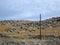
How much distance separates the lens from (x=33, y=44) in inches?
669

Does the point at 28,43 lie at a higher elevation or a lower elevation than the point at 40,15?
lower

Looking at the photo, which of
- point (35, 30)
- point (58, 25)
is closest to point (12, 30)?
point (35, 30)

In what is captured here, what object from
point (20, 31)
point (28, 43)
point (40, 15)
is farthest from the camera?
point (20, 31)

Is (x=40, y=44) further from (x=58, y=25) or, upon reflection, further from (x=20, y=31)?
(x=58, y=25)

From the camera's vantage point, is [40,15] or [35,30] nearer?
[40,15]

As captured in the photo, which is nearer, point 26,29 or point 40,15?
point 40,15

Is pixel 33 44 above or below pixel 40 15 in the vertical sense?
below

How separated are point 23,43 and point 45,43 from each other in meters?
1.74

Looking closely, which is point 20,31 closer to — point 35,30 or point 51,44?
point 35,30

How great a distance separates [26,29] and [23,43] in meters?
15.9

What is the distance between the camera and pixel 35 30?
32062 mm

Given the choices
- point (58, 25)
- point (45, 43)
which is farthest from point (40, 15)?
point (58, 25)

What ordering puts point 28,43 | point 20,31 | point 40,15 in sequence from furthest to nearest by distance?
point 20,31
point 40,15
point 28,43

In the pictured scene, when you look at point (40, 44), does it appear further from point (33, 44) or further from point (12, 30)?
point (12, 30)
